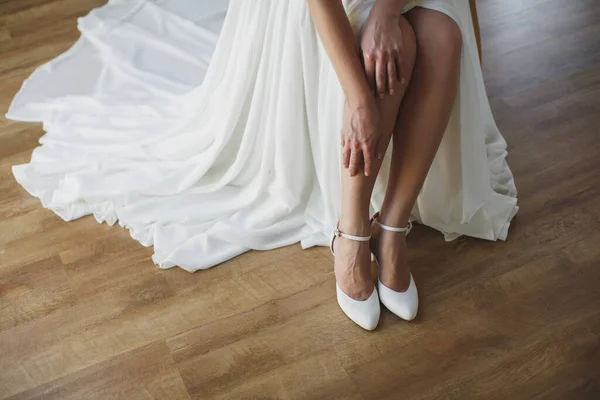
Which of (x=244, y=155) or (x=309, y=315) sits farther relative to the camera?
(x=244, y=155)

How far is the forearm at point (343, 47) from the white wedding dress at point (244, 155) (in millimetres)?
77

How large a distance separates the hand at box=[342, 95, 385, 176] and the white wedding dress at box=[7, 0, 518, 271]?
14 cm

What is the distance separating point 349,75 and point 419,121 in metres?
0.16

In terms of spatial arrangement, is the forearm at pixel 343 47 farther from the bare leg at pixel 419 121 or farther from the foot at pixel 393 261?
the foot at pixel 393 261

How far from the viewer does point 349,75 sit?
1.23 metres

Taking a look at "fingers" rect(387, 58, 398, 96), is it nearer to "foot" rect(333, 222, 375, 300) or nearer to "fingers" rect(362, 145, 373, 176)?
"fingers" rect(362, 145, 373, 176)

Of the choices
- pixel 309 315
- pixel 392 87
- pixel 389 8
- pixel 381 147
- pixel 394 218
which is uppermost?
pixel 389 8

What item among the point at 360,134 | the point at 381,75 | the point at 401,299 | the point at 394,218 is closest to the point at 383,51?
the point at 381,75

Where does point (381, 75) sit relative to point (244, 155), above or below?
above

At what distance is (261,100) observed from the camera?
1538 mm

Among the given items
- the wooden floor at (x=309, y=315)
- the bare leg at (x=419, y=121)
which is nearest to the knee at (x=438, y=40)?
the bare leg at (x=419, y=121)

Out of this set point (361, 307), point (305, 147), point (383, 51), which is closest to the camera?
point (383, 51)

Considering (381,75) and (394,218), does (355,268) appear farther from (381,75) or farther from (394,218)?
(381,75)

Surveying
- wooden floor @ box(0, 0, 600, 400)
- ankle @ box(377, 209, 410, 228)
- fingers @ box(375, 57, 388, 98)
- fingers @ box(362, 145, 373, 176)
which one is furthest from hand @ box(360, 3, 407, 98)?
wooden floor @ box(0, 0, 600, 400)
